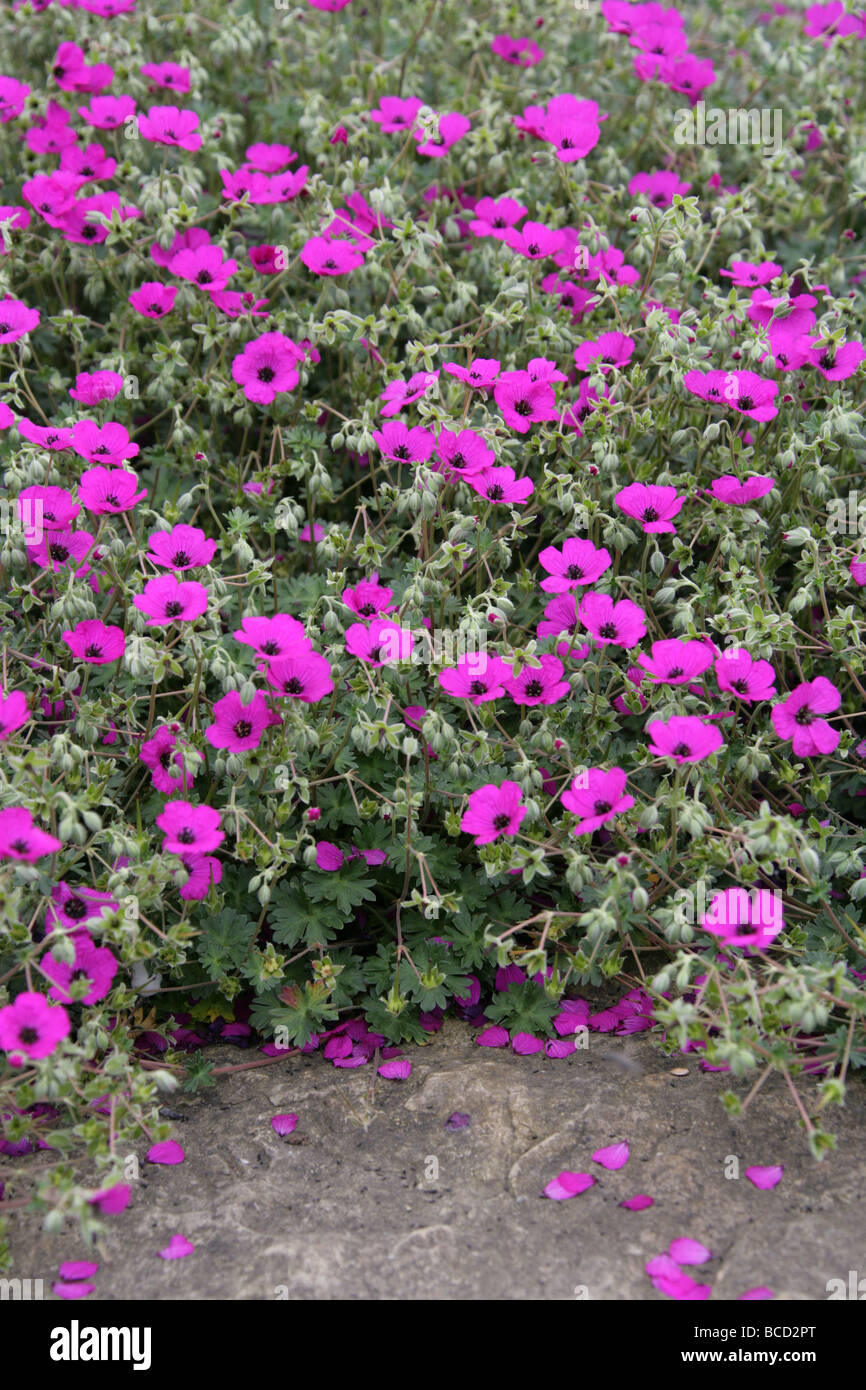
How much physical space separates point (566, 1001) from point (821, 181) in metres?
3.60

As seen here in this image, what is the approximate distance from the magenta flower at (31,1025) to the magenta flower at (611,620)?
1484mm

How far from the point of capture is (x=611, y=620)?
299 cm

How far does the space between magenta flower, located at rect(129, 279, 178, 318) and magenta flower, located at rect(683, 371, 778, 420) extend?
1.63 meters

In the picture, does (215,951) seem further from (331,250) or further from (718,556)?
(331,250)

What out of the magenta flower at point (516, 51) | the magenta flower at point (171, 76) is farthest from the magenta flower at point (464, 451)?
the magenta flower at point (516, 51)

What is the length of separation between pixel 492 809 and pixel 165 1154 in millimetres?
1046

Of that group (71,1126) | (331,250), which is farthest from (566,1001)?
(331,250)

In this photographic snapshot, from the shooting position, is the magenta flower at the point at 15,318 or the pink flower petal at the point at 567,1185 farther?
the magenta flower at the point at 15,318

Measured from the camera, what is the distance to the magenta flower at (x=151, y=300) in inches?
149

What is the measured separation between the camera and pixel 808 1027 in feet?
7.89

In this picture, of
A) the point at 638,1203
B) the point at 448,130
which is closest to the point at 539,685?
the point at 638,1203

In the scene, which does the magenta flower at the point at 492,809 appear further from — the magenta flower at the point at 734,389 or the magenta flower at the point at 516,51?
the magenta flower at the point at 516,51
